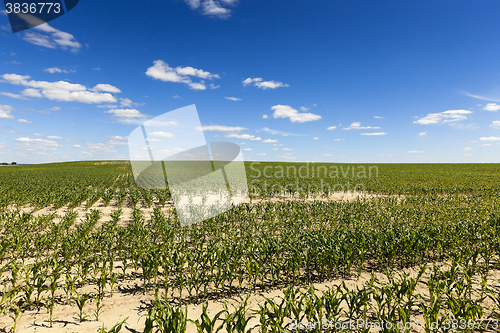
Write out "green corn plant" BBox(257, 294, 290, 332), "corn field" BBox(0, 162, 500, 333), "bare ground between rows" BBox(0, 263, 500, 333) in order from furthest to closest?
1. "bare ground between rows" BBox(0, 263, 500, 333)
2. "corn field" BBox(0, 162, 500, 333)
3. "green corn plant" BBox(257, 294, 290, 332)

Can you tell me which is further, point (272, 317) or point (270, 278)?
point (270, 278)

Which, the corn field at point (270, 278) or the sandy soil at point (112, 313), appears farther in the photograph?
the sandy soil at point (112, 313)

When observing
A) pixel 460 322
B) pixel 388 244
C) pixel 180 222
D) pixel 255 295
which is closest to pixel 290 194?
pixel 180 222

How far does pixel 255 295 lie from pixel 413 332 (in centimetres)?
322

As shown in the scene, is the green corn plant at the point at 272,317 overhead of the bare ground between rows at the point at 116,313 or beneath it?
overhead

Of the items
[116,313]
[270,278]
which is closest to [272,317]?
[270,278]

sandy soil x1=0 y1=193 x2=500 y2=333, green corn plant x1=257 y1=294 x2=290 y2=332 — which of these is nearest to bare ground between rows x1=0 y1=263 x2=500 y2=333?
sandy soil x1=0 y1=193 x2=500 y2=333

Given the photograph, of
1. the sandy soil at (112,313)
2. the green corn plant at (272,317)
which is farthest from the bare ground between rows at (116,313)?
the green corn plant at (272,317)

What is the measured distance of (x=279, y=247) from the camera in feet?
22.3

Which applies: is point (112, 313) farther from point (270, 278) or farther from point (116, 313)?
point (270, 278)

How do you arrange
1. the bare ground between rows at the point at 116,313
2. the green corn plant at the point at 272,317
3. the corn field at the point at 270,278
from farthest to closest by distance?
the bare ground between rows at the point at 116,313
the corn field at the point at 270,278
the green corn plant at the point at 272,317

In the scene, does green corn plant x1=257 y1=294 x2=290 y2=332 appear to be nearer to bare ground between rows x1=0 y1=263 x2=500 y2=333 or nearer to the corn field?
the corn field

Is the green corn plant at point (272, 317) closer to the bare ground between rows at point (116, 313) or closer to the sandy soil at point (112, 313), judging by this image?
the bare ground between rows at point (116, 313)

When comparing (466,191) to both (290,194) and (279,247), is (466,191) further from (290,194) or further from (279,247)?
(279,247)
